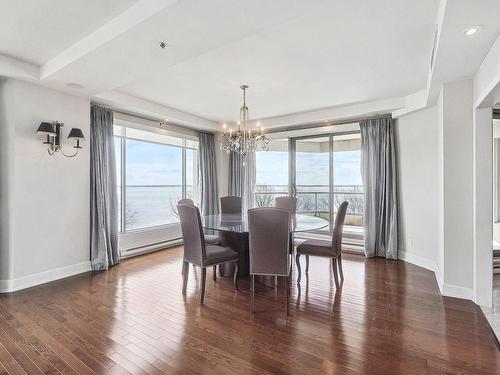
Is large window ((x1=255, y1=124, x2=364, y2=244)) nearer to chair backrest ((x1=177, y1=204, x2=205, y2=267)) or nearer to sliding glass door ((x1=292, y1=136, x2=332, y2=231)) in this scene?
sliding glass door ((x1=292, y1=136, x2=332, y2=231))

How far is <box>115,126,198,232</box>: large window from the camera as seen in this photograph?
196 inches

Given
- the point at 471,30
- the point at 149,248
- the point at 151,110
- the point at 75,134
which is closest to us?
the point at 471,30

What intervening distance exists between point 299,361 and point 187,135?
4978 mm

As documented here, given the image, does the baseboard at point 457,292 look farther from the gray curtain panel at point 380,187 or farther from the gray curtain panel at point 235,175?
the gray curtain panel at point 235,175

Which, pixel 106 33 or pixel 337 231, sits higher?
pixel 106 33

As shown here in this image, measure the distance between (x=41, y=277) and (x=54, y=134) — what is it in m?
1.87

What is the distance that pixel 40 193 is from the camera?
353 centimetres

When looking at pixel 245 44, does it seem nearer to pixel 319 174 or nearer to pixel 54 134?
pixel 54 134

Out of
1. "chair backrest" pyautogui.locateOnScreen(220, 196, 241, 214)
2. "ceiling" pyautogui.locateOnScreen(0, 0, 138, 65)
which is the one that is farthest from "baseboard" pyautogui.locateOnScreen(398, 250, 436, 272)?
"ceiling" pyautogui.locateOnScreen(0, 0, 138, 65)

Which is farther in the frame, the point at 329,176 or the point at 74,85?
the point at 329,176

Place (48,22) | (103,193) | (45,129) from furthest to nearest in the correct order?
1. (103,193)
2. (45,129)
3. (48,22)

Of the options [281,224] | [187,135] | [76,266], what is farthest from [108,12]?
[187,135]

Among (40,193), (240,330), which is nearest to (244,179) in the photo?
(40,193)

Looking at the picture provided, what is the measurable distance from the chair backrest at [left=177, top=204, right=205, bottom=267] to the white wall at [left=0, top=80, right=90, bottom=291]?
1.82 meters
